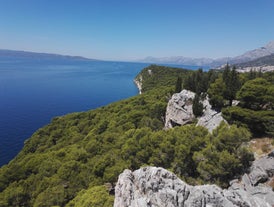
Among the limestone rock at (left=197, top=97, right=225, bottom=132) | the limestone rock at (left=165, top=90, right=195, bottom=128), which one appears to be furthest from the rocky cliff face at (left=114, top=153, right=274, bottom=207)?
the limestone rock at (left=165, top=90, right=195, bottom=128)

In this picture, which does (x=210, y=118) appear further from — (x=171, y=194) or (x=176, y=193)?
(x=171, y=194)

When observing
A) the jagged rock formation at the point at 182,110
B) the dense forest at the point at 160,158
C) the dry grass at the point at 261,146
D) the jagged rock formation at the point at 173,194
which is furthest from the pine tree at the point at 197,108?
the jagged rock formation at the point at 173,194

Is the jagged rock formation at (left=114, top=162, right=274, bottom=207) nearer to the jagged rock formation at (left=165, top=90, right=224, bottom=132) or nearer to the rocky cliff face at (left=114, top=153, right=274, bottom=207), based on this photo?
the rocky cliff face at (left=114, top=153, right=274, bottom=207)

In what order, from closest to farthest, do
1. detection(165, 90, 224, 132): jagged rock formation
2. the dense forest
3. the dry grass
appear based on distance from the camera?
the dense forest, the dry grass, detection(165, 90, 224, 132): jagged rock formation

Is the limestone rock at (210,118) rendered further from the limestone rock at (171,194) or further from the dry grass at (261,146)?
the limestone rock at (171,194)

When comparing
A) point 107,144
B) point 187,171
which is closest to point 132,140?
point 187,171

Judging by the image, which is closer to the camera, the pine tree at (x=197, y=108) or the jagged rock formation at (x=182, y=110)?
the pine tree at (x=197, y=108)

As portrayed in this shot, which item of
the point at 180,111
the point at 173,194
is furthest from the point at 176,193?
the point at 180,111
